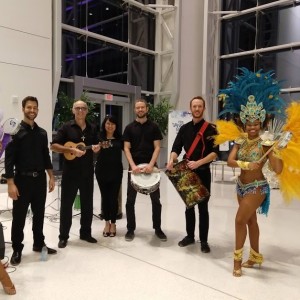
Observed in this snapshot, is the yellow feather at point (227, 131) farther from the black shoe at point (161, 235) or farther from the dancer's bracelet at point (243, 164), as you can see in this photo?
the black shoe at point (161, 235)

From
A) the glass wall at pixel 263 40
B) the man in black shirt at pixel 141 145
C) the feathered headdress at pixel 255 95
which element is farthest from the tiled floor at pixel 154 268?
the glass wall at pixel 263 40

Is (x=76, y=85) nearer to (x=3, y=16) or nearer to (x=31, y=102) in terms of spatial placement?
(x=3, y=16)

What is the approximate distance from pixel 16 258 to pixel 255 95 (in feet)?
8.84

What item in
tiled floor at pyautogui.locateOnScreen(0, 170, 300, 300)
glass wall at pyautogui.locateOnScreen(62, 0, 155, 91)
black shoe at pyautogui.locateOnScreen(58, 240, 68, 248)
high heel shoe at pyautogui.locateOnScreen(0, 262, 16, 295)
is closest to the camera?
high heel shoe at pyautogui.locateOnScreen(0, 262, 16, 295)

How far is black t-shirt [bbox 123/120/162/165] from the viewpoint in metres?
3.97

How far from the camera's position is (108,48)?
35.2 ft

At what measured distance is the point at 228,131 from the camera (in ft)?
10.7

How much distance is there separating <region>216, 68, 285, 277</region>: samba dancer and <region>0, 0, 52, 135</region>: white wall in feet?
18.4

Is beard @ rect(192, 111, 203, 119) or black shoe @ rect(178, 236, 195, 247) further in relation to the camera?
black shoe @ rect(178, 236, 195, 247)

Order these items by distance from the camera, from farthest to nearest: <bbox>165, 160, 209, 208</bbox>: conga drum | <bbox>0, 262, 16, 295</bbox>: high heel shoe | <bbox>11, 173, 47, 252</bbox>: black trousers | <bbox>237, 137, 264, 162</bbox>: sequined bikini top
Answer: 1. <bbox>165, 160, 209, 208</bbox>: conga drum
2. <bbox>11, 173, 47, 252</bbox>: black trousers
3. <bbox>237, 137, 264, 162</bbox>: sequined bikini top
4. <bbox>0, 262, 16, 295</bbox>: high heel shoe

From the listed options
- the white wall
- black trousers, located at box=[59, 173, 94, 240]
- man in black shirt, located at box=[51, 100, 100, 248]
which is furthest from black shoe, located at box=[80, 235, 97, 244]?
the white wall

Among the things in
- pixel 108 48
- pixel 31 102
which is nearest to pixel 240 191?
pixel 31 102

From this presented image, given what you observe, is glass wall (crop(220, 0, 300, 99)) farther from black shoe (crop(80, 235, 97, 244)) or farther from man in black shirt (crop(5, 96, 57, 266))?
man in black shirt (crop(5, 96, 57, 266))

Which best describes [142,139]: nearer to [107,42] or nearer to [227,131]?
[227,131]
